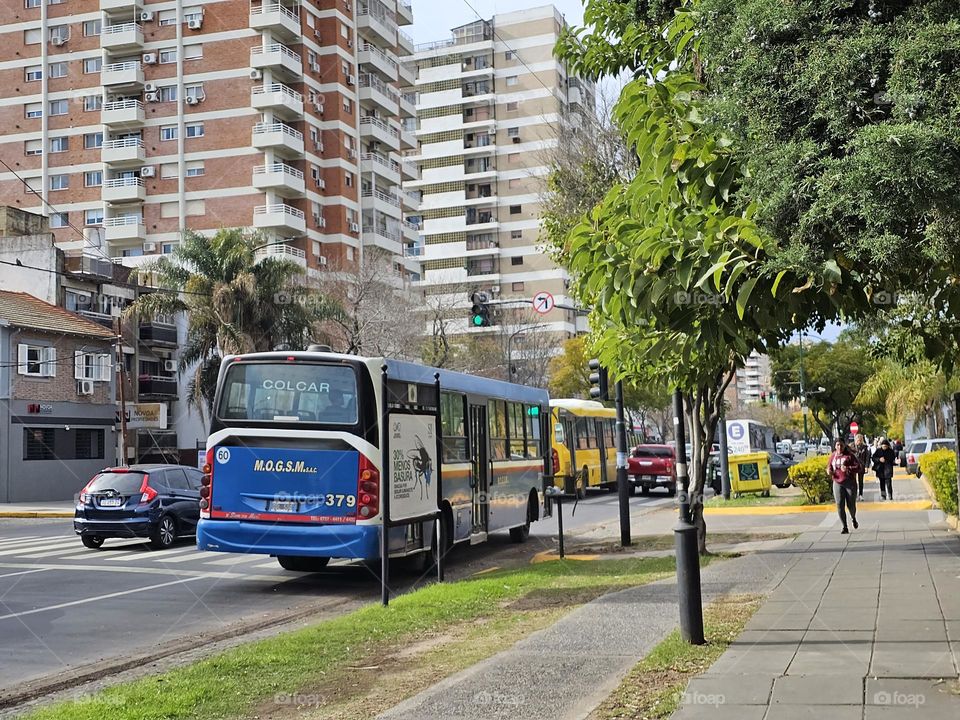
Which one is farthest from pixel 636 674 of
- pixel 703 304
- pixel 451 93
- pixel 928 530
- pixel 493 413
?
pixel 451 93

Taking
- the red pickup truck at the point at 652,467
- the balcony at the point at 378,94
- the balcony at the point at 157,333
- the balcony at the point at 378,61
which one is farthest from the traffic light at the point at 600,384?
the balcony at the point at 378,61

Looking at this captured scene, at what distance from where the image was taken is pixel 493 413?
59.2ft

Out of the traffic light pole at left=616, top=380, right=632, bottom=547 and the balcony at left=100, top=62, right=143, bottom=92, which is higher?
the balcony at left=100, top=62, right=143, bottom=92

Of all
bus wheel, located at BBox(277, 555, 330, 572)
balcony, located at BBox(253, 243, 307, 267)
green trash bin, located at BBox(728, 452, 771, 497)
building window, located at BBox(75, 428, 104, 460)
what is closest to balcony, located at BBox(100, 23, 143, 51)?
balcony, located at BBox(253, 243, 307, 267)

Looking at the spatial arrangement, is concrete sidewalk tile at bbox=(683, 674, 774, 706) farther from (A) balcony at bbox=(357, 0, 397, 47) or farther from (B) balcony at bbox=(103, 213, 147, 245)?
(A) balcony at bbox=(357, 0, 397, 47)

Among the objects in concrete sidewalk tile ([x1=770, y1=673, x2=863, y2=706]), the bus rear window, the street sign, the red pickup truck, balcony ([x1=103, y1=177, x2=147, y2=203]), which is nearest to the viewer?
concrete sidewalk tile ([x1=770, y1=673, x2=863, y2=706])

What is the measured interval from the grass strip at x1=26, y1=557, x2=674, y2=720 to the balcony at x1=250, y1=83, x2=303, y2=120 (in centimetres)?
5197

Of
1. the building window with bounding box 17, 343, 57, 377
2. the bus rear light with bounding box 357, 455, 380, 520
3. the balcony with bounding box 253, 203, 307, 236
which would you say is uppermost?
the balcony with bounding box 253, 203, 307, 236

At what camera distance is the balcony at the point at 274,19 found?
61344 millimetres

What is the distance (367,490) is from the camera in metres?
13.2

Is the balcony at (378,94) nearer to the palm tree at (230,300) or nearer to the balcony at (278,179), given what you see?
the balcony at (278,179)

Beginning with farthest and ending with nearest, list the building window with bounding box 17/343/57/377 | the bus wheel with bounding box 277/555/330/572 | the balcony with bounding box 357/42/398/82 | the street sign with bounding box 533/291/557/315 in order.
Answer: the balcony with bounding box 357/42/398/82
the building window with bounding box 17/343/57/377
the street sign with bounding box 533/291/557/315
the bus wheel with bounding box 277/555/330/572

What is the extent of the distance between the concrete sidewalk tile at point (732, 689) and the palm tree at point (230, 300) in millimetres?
35851

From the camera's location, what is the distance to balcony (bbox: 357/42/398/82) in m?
69.1
